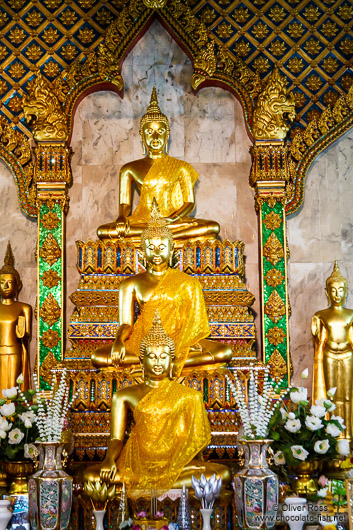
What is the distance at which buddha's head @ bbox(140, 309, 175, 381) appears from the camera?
559cm

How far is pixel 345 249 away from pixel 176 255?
1622 millimetres

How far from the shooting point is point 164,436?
5.45 meters

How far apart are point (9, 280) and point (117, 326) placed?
113cm

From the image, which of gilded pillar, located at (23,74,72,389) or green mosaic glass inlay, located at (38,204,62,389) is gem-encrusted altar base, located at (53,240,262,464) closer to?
green mosaic glass inlay, located at (38,204,62,389)

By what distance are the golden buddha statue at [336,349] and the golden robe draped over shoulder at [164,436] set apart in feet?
6.15

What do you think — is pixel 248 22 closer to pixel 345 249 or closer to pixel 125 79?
pixel 125 79

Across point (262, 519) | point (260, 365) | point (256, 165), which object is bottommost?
point (262, 519)

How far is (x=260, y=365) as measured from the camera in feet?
21.2

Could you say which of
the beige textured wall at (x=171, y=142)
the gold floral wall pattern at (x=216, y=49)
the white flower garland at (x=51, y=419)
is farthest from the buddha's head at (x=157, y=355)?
the gold floral wall pattern at (x=216, y=49)

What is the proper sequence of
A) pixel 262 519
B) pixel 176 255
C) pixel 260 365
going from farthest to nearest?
pixel 176 255
pixel 260 365
pixel 262 519

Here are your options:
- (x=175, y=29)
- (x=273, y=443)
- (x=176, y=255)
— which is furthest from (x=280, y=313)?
(x=175, y=29)

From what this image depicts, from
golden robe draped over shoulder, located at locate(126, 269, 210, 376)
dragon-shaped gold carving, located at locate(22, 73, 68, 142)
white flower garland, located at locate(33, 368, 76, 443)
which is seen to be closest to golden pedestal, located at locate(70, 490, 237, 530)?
white flower garland, located at locate(33, 368, 76, 443)

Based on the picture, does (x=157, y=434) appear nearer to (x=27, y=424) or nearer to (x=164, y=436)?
(x=164, y=436)

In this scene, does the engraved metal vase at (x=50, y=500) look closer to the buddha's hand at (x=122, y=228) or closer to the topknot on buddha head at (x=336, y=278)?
the buddha's hand at (x=122, y=228)
